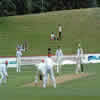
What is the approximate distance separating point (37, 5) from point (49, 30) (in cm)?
2170

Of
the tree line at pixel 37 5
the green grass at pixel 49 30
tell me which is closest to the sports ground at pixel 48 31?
the green grass at pixel 49 30

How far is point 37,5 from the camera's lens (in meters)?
82.7

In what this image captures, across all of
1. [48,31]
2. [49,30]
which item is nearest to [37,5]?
[49,30]

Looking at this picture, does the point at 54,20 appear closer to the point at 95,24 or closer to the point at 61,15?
the point at 61,15

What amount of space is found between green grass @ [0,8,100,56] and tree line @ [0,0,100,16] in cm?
668

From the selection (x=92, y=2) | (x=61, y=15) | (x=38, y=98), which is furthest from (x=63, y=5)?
(x=38, y=98)

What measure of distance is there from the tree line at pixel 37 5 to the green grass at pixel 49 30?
263 inches

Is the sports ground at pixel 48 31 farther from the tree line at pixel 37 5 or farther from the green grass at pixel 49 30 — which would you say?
the tree line at pixel 37 5

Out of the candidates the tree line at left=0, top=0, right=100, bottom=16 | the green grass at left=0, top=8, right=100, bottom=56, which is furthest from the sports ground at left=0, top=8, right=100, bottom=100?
the tree line at left=0, top=0, right=100, bottom=16

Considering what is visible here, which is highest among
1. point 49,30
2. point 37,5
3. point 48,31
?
point 37,5

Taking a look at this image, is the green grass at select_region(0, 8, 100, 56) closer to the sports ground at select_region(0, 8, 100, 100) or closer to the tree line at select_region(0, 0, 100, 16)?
the sports ground at select_region(0, 8, 100, 100)

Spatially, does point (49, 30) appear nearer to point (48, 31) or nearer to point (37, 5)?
point (48, 31)

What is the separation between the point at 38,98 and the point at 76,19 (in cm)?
4699

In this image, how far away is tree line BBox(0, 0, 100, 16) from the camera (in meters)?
78.9
